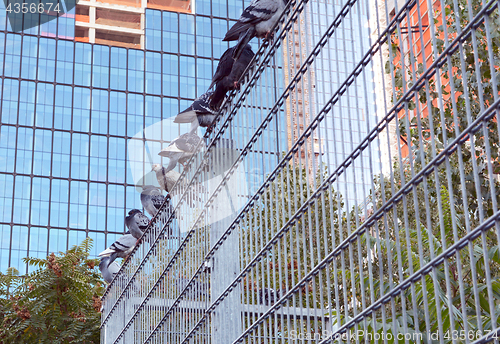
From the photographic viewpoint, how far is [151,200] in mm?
12609

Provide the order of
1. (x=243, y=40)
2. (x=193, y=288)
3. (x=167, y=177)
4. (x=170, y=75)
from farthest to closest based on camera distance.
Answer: (x=170, y=75) → (x=167, y=177) → (x=193, y=288) → (x=243, y=40)

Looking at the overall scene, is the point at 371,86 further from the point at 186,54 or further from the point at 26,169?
the point at 186,54

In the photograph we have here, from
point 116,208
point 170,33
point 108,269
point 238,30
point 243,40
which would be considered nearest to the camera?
point 243,40

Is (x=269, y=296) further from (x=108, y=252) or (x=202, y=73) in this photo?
(x=202, y=73)

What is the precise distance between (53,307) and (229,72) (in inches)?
273

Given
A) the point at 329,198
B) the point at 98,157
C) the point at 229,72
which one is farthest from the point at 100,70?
the point at 329,198

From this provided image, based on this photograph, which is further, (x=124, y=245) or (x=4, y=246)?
(x=4, y=246)

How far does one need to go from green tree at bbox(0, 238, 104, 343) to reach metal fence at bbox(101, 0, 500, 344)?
3.39 m

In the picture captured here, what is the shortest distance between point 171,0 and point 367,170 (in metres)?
80.0

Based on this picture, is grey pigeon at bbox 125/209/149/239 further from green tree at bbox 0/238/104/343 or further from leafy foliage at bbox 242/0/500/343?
leafy foliage at bbox 242/0/500/343

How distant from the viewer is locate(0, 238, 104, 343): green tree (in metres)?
13.2

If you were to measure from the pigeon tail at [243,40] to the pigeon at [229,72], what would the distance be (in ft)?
0.22

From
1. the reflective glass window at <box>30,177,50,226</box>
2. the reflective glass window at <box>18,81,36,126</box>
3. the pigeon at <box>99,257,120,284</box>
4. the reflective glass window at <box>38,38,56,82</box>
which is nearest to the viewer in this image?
the pigeon at <box>99,257,120,284</box>

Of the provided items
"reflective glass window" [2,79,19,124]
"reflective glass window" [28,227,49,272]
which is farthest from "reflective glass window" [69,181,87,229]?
"reflective glass window" [2,79,19,124]
